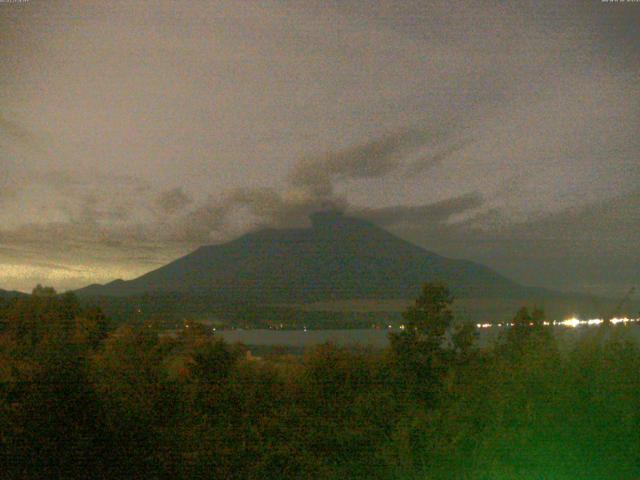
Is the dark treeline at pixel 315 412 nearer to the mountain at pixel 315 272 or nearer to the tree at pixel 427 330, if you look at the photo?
the tree at pixel 427 330

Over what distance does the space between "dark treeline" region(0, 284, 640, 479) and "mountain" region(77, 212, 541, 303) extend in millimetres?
24865

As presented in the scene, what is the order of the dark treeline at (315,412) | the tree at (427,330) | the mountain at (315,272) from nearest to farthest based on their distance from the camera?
the dark treeline at (315,412) < the tree at (427,330) < the mountain at (315,272)

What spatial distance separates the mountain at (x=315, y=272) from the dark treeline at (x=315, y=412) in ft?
81.6

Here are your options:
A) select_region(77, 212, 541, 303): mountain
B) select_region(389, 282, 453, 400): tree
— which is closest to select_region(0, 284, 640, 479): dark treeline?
select_region(389, 282, 453, 400): tree

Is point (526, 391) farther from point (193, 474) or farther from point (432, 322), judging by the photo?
point (432, 322)

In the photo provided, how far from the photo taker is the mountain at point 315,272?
43844 millimetres

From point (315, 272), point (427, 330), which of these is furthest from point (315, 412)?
point (315, 272)

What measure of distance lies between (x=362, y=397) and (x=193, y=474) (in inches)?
83.5

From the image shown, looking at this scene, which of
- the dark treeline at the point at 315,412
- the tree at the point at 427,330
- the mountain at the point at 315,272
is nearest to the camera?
the dark treeline at the point at 315,412

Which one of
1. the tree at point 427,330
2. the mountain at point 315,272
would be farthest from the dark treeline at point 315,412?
the mountain at point 315,272

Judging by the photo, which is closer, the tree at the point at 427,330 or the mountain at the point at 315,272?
the tree at the point at 427,330

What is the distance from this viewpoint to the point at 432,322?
766 inches

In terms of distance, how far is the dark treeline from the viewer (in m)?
5.32

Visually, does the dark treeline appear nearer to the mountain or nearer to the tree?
the tree
